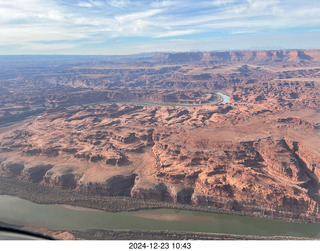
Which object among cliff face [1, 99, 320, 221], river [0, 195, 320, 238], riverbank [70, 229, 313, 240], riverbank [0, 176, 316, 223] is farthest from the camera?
riverbank [0, 176, 316, 223]

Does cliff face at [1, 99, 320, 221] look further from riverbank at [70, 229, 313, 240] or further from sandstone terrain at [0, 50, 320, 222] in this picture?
riverbank at [70, 229, 313, 240]

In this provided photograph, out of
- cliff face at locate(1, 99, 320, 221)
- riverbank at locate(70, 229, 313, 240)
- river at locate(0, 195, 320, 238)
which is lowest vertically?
river at locate(0, 195, 320, 238)

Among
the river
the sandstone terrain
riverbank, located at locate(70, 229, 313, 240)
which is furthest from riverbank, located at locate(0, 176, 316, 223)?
riverbank, located at locate(70, 229, 313, 240)

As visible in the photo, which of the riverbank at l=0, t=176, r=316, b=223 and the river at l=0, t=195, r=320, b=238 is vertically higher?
the riverbank at l=0, t=176, r=316, b=223

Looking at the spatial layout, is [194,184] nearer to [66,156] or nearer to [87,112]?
[66,156]

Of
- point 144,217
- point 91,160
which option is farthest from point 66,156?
point 144,217

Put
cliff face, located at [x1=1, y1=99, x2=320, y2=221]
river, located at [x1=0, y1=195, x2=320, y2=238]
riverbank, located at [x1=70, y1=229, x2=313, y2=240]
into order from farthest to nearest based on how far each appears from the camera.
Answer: cliff face, located at [x1=1, y1=99, x2=320, y2=221], river, located at [x1=0, y1=195, x2=320, y2=238], riverbank, located at [x1=70, y1=229, x2=313, y2=240]

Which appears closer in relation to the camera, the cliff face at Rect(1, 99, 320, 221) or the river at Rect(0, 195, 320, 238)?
the river at Rect(0, 195, 320, 238)

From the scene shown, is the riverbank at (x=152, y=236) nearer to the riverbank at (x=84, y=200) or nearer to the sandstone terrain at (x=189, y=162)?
the riverbank at (x=84, y=200)
